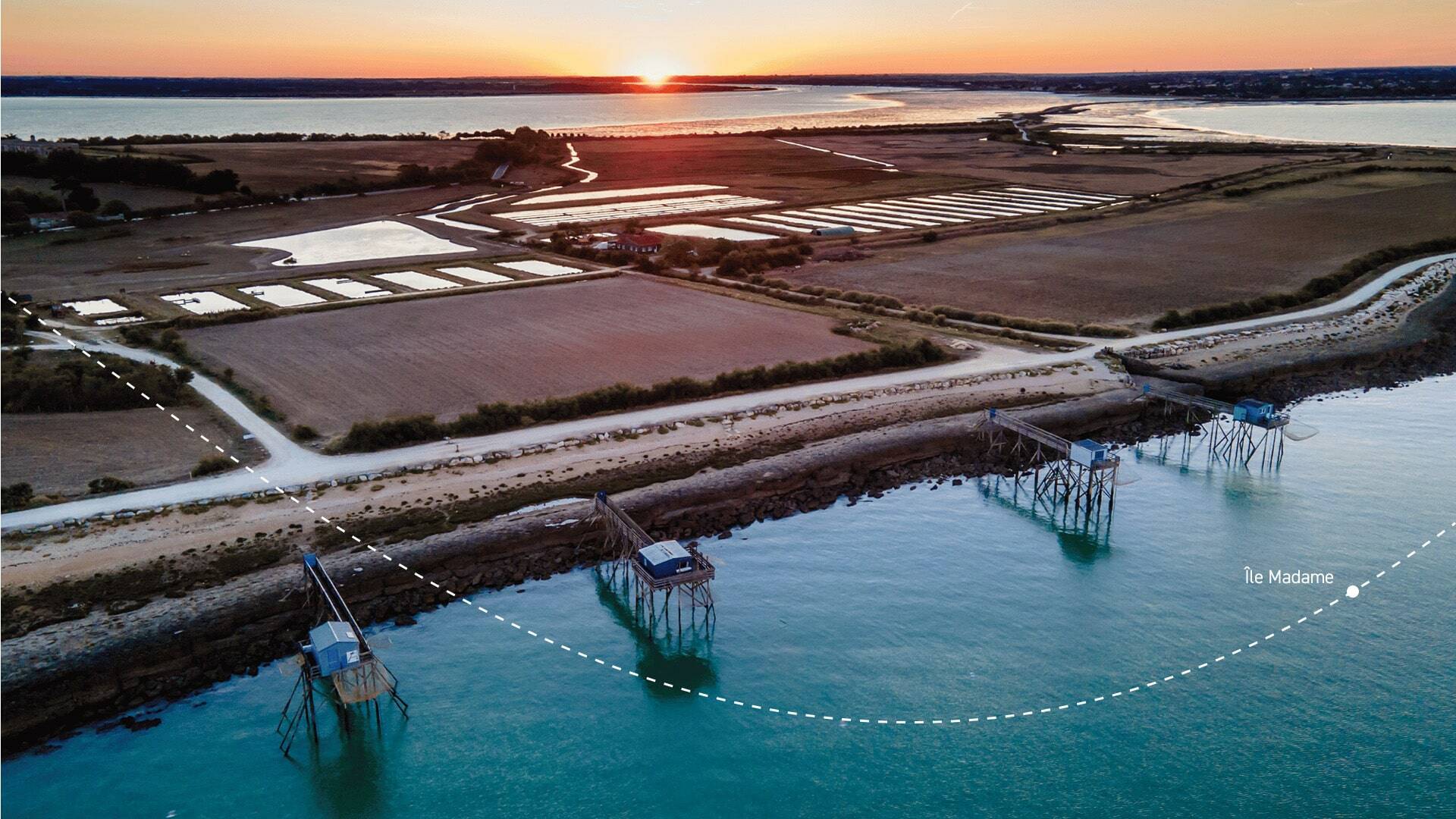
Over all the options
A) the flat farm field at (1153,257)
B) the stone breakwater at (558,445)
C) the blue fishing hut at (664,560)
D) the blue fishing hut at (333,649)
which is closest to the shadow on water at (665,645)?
the blue fishing hut at (664,560)

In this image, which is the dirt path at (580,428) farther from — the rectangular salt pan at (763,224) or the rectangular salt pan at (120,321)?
the rectangular salt pan at (763,224)

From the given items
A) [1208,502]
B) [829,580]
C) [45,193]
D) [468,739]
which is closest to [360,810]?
[468,739]

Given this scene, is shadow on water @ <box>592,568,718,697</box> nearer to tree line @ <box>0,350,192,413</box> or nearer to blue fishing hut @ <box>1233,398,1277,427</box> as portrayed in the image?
blue fishing hut @ <box>1233,398,1277,427</box>

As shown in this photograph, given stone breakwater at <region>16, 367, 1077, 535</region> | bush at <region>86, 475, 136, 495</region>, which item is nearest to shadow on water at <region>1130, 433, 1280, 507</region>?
stone breakwater at <region>16, 367, 1077, 535</region>

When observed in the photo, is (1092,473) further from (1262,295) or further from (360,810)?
(1262,295)

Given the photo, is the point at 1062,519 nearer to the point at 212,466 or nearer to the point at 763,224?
the point at 212,466
